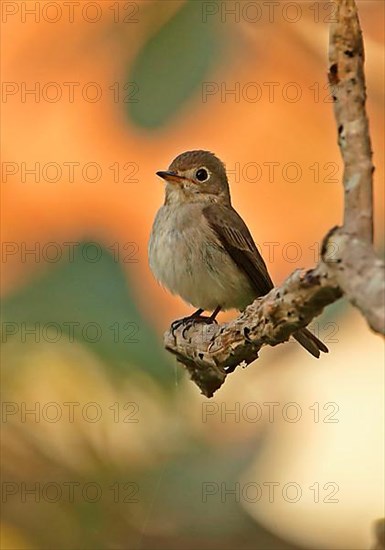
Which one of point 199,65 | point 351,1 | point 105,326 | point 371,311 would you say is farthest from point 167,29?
point 371,311

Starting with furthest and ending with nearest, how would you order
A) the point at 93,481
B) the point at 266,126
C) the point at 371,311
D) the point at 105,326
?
1. the point at 266,126
2. the point at 105,326
3. the point at 93,481
4. the point at 371,311

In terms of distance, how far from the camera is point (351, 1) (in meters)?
2.21

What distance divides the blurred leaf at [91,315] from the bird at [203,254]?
0.87 ft

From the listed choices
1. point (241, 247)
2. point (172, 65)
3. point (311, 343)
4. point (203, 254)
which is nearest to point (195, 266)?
point (203, 254)

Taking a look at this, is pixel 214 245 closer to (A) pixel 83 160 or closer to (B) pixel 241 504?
(A) pixel 83 160

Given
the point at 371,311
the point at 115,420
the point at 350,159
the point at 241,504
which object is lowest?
the point at 241,504

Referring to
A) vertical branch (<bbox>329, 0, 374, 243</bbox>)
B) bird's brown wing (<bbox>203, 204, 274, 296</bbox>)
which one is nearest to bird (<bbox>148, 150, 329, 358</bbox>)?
bird's brown wing (<bbox>203, 204, 274, 296</bbox>)

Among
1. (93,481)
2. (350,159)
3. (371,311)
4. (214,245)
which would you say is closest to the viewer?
(371,311)

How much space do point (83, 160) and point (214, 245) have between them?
68cm

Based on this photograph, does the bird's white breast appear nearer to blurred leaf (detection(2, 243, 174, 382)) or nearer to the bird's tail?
blurred leaf (detection(2, 243, 174, 382))

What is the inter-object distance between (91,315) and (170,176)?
0.90m

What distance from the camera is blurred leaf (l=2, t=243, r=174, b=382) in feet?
12.3

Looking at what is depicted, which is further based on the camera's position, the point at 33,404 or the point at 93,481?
the point at 33,404

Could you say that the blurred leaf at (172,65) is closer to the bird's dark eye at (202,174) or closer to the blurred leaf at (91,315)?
the bird's dark eye at (202,174)
